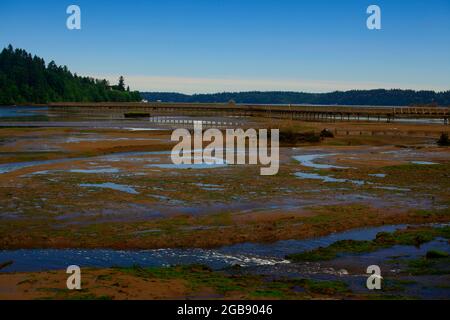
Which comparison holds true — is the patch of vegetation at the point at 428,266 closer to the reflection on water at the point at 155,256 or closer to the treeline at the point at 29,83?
the reflection on water at the point at 155,256

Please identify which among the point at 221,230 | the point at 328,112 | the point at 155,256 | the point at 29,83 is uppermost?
the point at 29,83

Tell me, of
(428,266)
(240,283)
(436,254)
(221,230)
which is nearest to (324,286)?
(240,283)

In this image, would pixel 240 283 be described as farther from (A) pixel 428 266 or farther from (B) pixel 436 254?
(B) pixel 436 254

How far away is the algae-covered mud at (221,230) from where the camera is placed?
1084 centimetres

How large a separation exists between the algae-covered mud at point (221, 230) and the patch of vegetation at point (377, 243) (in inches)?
2.0

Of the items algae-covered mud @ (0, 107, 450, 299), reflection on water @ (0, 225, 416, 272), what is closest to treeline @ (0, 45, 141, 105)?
algae-covered mud @ (0, 107, 450, 299)

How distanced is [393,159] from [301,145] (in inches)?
483

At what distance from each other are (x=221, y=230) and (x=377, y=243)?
445 cm

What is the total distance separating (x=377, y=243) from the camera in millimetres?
14820

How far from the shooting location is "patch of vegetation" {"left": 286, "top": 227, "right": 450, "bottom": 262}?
1362 centimetres

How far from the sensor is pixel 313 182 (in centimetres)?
2541

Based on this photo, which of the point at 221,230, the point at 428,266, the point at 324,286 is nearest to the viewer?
the point at 324,286

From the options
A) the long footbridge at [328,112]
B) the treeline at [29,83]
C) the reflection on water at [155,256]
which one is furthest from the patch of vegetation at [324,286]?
the treeline at [29,83]

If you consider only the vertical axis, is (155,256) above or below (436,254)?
below
